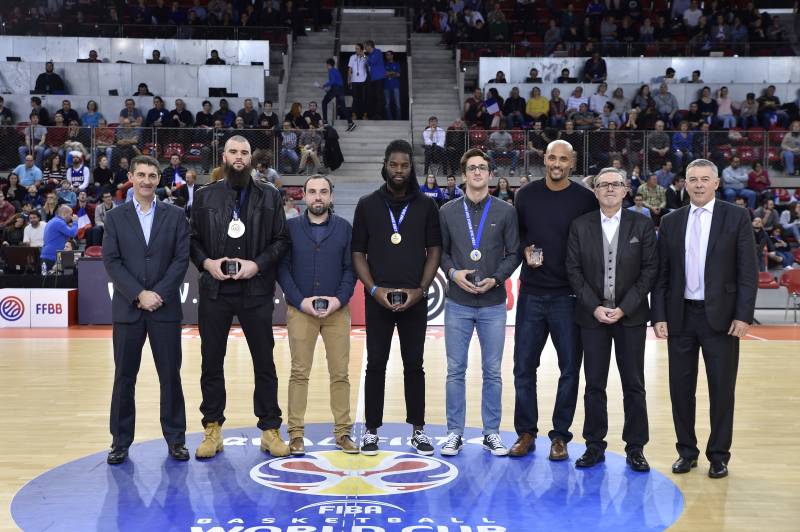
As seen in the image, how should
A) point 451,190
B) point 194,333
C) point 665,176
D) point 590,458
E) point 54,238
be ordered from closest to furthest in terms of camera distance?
1. point 590,458
2. point 194,333
3. point 54,238
4. point 451,190
5. point 665,176

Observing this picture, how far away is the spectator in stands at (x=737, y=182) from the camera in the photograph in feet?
61.1

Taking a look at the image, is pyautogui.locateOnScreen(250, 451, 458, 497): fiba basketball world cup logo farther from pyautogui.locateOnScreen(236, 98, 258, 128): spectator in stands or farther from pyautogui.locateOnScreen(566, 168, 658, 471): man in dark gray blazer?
pyautogui.locateOnScreen(236, 98, 258, 128): spectator in stands

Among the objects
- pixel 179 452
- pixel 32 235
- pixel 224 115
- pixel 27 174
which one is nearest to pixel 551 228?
pixel 179 452

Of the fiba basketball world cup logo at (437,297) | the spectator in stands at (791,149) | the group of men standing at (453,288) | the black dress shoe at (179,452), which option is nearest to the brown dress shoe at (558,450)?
the group of men standing at (453,288)

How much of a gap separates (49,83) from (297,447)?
55.9 feet

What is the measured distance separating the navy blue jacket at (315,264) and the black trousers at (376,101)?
16258mm

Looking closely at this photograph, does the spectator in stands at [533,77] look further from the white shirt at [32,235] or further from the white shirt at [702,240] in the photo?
the white shirt at [702,240]

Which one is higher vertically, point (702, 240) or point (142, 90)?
point (142, 90)

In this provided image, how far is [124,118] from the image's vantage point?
1953 centimetres

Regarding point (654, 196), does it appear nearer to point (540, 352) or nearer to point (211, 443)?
point (540, 352)

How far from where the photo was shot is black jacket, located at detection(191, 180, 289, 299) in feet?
21.8

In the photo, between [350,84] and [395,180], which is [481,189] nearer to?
[395,180]

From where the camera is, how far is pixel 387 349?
6859 millimetres

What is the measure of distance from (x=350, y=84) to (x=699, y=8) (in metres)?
10.5
